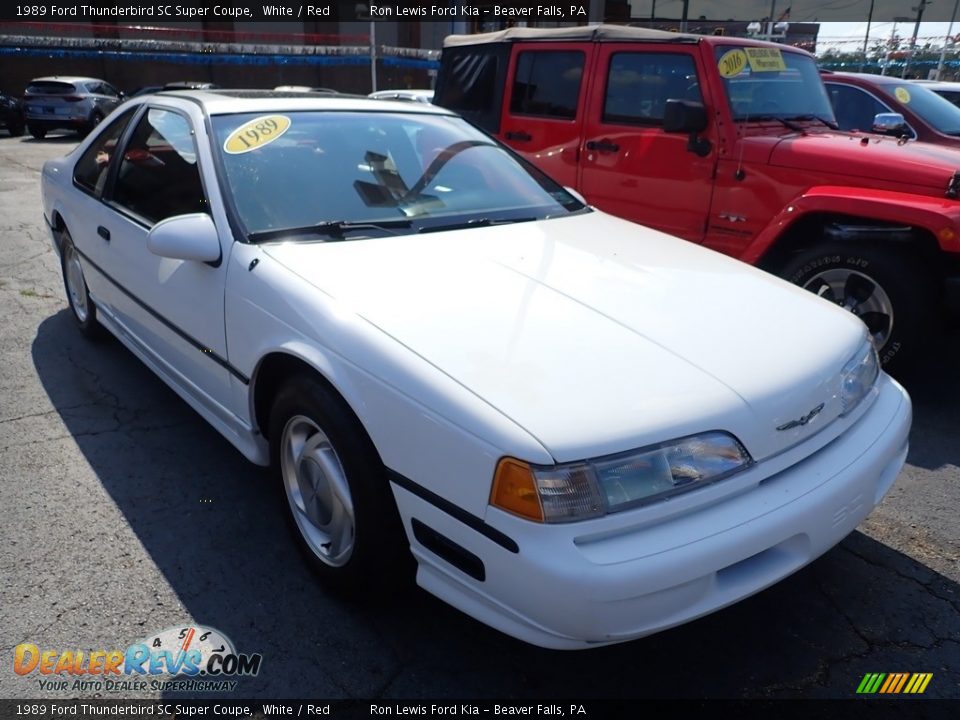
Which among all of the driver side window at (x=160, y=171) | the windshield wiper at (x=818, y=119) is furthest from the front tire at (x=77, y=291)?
the windshield wiper at (x=818, y=119)

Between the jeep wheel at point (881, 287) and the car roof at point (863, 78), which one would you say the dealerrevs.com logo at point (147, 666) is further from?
the car roof at point (863, 78)

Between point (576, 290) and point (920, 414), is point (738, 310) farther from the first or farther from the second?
point (920, 414)

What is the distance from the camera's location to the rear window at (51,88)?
17078 mm

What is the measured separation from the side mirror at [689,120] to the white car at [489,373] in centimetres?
144

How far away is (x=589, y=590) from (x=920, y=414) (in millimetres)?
3047

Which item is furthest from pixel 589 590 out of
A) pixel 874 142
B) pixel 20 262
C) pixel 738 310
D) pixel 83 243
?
pixel 20 262

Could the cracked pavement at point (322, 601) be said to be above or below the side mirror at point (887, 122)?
below

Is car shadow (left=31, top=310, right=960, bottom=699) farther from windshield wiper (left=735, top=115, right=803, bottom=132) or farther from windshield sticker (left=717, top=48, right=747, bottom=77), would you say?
windshield sticker (left=717, top=48, right=747, bottom=77)

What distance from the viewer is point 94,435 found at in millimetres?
3416

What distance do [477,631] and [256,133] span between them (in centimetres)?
209

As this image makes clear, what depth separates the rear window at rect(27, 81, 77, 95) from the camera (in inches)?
672

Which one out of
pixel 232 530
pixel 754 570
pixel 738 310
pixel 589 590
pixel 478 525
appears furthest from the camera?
pixel 232 530

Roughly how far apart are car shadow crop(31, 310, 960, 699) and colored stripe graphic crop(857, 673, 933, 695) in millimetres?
25

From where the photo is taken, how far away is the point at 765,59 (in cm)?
479
